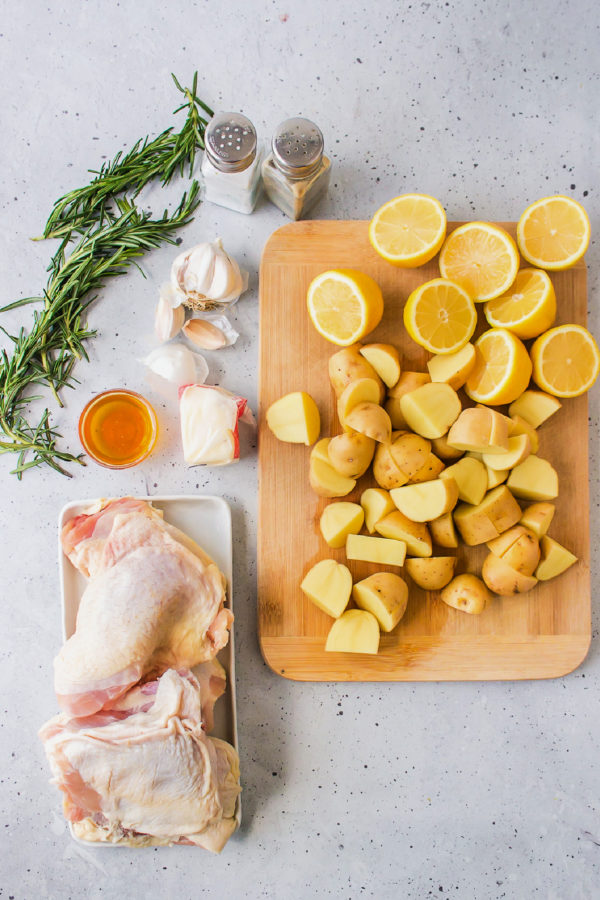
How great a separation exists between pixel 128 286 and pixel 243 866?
5.46 feet

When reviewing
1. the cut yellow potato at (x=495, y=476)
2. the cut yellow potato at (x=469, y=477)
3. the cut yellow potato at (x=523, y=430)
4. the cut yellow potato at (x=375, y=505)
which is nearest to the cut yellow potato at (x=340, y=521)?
the cut yellow potato at (x=375, y=505)

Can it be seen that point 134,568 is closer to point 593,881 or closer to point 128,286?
point 128,286

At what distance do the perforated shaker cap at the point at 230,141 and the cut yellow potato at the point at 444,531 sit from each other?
1.06m

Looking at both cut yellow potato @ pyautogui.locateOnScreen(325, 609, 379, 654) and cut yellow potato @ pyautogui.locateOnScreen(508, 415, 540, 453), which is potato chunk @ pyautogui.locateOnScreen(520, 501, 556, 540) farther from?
cut yellow potato @ pyautogui.locateOnScreen(325, 609, 379, 654)

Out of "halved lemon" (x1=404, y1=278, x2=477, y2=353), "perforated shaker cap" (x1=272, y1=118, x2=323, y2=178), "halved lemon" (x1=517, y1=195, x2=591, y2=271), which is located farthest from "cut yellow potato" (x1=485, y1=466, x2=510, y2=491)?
"perforated shaker cap" (x1=272, y1=118, x2=323, y2=178)

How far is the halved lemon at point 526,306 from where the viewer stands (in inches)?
69.6

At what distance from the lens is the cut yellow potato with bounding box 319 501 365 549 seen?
1.81 metres

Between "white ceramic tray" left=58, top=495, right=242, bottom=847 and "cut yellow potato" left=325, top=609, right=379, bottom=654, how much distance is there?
0.92 feet

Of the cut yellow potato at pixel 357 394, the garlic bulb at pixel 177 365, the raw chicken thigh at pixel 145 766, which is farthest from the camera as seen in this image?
the garlic bulb at pixel 177 365

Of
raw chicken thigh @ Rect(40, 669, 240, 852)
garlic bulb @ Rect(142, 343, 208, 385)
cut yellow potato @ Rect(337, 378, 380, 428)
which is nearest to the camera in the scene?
raw chicken thigh @ Rect(40, 669, 240, 852)

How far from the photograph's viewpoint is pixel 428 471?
5.80 ft

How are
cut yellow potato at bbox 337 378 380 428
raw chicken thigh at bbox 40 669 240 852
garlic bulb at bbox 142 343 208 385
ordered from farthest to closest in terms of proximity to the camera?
garlic bulb at bbox 142 343 208 385 → cut yellow potato at bbox 337 378 380 428 → raw chicken thigh at bbox 40 669 240 852

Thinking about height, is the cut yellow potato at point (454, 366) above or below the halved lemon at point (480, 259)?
below

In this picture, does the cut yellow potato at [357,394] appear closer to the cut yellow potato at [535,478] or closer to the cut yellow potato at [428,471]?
the cut yellow potato at [428,471]
